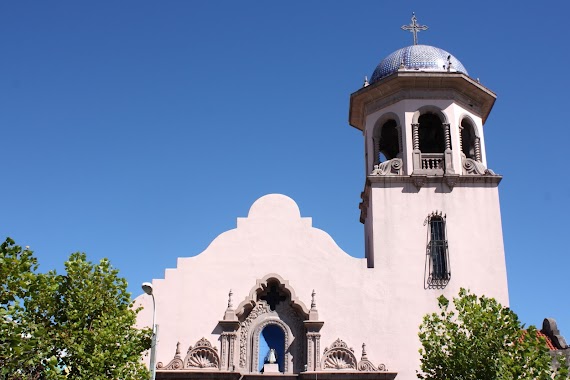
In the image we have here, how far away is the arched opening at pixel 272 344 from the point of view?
21609 millimetres

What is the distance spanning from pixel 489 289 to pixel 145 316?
1131 cm

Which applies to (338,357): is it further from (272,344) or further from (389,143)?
(389,143)

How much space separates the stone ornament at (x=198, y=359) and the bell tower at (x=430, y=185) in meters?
6.10

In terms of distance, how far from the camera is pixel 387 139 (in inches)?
1083

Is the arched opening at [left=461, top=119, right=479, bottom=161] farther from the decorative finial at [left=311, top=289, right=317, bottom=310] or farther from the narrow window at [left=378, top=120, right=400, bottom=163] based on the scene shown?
the decorative finial at [left=311, top=289, right=317, bottom=310]

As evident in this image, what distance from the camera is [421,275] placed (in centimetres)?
2277

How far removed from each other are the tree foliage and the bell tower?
886 cm

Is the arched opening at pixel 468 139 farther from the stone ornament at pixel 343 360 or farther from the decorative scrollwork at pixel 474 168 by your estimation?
the stone ornament at pixel 343 360

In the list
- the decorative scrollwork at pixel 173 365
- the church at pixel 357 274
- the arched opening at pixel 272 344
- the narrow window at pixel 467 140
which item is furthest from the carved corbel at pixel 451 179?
the decorative scrollwork at pixel 173 365

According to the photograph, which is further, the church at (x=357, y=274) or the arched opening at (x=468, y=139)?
the arched opening at (x=468, y=139)

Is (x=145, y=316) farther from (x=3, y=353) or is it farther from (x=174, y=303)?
(x=3, y=353)

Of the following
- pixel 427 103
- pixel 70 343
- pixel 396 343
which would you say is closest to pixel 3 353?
pixel 70 343

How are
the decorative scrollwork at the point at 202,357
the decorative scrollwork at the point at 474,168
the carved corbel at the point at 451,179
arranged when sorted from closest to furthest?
the decorative scrollwork at the point at 202,357
the carved corbel at the point at 451,179
the decorative scrollwork at the point at 474,168

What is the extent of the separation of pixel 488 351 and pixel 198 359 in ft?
29.1
